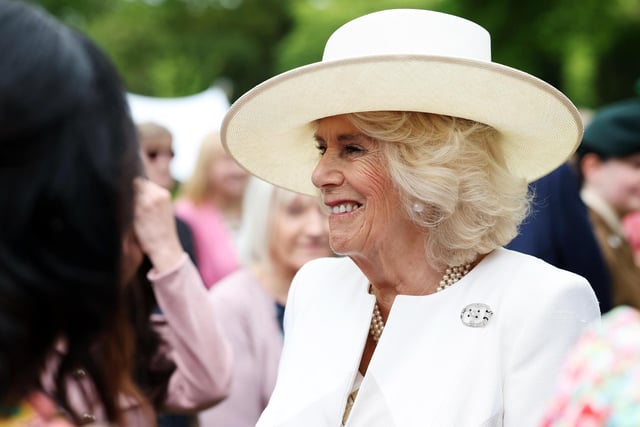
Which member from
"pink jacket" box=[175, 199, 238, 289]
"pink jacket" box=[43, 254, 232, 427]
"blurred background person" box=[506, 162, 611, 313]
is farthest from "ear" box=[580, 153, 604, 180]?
"pink jacket" box=[43, 254, 232, 427]

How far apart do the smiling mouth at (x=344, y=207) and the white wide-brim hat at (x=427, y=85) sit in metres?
0.30

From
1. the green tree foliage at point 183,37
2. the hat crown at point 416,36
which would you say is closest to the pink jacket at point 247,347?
the hat crown at point 416,36

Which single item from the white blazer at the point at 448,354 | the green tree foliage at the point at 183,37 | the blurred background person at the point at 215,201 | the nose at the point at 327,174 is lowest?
the green tree foliage at the point at 183,37

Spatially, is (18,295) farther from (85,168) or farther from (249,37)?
(249,37)

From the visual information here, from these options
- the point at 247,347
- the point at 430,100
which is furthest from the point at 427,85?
the point at 247,347

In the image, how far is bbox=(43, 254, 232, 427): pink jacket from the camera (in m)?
3.38

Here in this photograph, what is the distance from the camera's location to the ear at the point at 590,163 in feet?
18.3

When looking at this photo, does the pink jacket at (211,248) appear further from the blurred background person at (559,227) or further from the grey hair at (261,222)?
the blurred background person at (559,227)

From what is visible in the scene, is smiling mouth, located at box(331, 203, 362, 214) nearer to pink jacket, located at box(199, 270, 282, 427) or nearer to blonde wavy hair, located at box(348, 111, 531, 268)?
blonde wavy hair, located at box(348, 111, 531, 268)

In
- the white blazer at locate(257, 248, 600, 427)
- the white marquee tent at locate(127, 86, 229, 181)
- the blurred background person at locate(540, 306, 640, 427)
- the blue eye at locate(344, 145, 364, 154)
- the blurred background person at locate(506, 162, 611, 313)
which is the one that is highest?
the blurred background person at locate(540, 306, 640, 427)

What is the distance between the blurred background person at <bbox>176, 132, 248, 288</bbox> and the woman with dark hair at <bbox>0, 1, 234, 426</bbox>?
14.8ft

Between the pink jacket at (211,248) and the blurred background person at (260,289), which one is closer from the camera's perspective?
the blurred background person at (260,289)

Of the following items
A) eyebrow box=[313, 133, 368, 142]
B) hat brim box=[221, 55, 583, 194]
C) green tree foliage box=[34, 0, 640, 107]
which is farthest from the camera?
green tree foliage box=[34, 0, 640, 107]

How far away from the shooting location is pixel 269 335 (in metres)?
4.48
